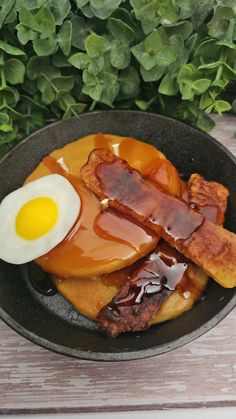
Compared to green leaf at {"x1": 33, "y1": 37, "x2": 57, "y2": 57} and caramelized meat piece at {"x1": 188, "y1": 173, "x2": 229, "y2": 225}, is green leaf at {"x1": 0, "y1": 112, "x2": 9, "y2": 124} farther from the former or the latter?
caramelized meat piece at {"x1": 188, "y1": 173, "x2": 229, "y2": 225}

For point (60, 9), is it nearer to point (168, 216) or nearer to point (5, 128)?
point (5, 128)

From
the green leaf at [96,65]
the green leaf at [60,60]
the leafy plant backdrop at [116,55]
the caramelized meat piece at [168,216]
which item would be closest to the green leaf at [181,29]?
the leafy plant backdrop at [116,55]

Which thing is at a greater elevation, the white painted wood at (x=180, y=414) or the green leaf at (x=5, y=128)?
the green leaf at (x=5, y=128)

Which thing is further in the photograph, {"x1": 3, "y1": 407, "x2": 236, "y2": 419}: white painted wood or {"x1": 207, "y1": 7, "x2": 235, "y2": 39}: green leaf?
{"x1": 207, "y1": 7, "x2": 235, "y2": 39}: green leaf

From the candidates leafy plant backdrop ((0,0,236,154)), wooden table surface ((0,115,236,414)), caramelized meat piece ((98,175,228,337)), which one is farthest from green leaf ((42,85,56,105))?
wooden table surface ((0,115,236,414))

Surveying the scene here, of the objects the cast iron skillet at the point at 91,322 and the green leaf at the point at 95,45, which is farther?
the green leaf at the point at 95,45

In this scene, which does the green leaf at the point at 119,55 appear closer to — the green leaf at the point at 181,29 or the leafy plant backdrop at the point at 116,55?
the leafy plant backdrop at the point at 116,55

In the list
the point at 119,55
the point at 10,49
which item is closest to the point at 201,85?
the point at 119,55
